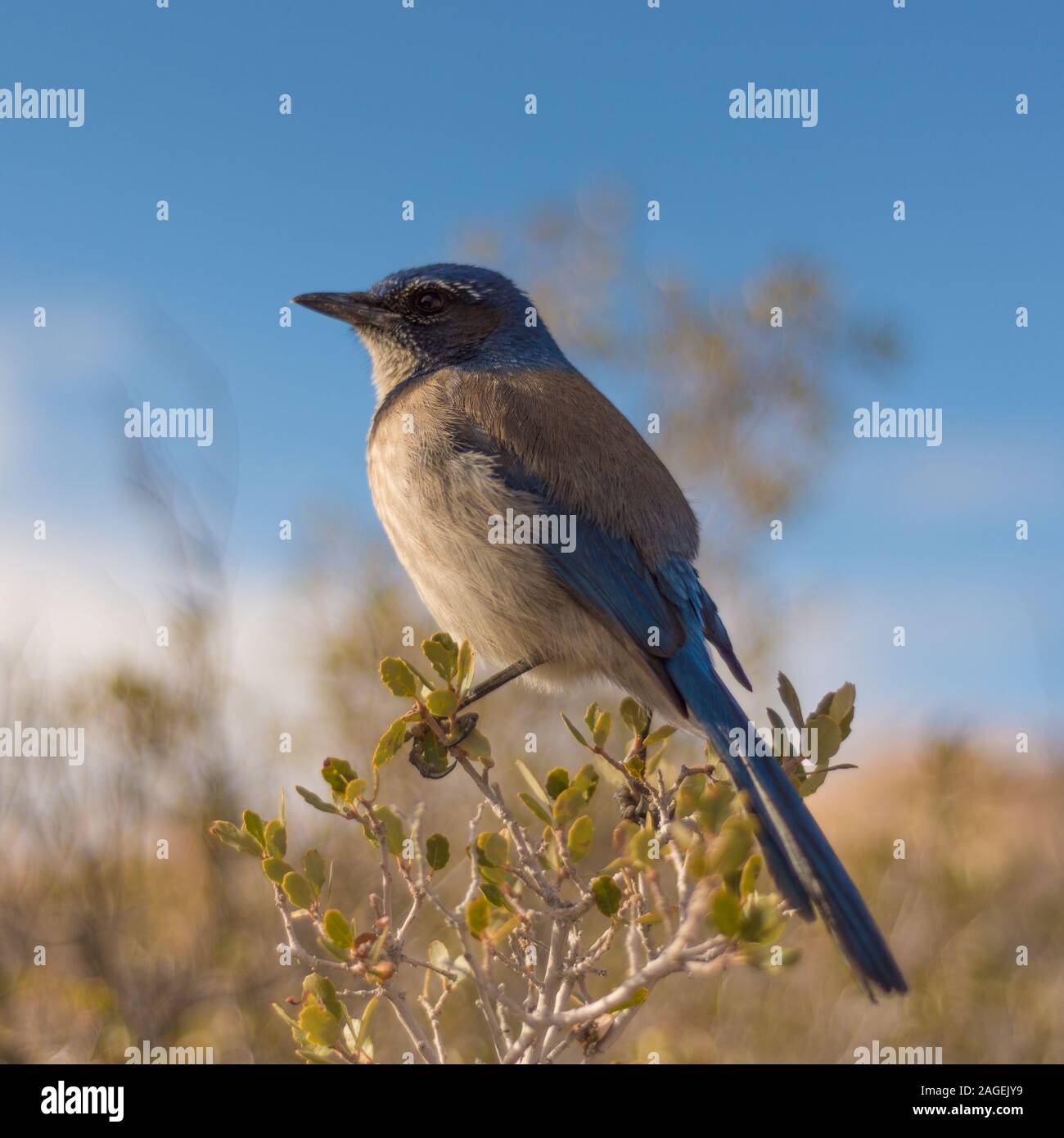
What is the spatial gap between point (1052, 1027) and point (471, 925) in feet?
16.2

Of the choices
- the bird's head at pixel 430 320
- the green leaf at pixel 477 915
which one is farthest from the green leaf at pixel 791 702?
the bird's head at pixel 430 320

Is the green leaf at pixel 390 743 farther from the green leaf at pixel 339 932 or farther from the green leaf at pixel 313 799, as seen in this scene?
the green leaf at pixel 339 932

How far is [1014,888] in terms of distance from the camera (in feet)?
22.1

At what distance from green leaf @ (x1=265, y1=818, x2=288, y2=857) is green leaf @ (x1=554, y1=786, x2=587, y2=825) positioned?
63 cm

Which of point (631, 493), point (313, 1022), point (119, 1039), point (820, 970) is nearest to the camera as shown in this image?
point (313, 1022)

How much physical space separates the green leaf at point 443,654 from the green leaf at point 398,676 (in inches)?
2.5

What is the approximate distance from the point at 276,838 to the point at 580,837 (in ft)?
2.35

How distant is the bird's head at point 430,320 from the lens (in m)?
4.27

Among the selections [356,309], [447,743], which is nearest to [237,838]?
[447,743]

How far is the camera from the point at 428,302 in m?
4.31

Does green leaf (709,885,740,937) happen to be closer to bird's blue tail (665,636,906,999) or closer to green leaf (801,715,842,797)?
bird's blue tail (665,636,906,999)

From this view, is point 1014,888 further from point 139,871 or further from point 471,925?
point 471,925

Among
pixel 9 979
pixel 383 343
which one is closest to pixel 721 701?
pixel 383 343

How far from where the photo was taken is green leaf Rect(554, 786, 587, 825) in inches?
91.6
